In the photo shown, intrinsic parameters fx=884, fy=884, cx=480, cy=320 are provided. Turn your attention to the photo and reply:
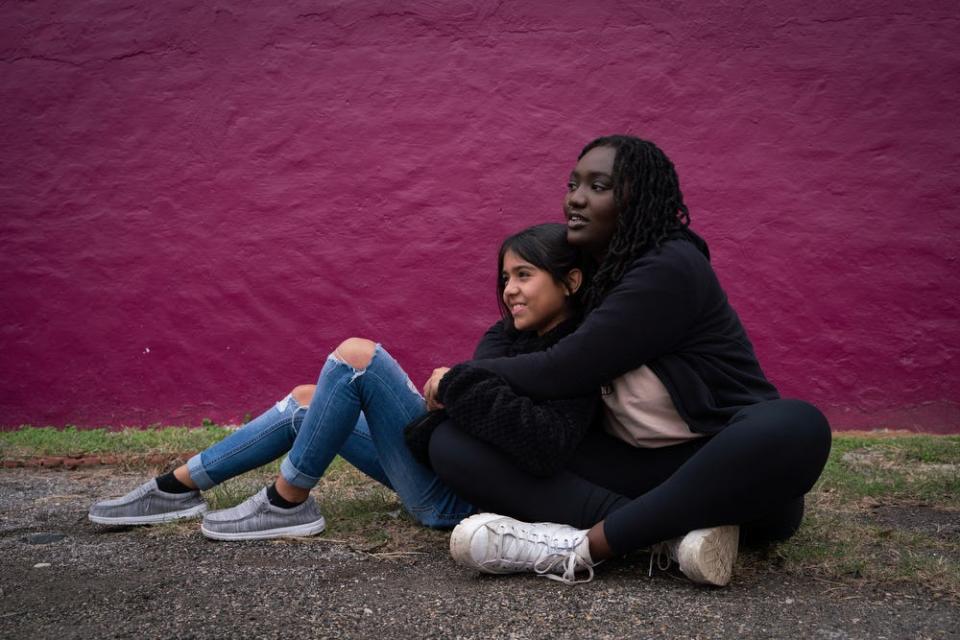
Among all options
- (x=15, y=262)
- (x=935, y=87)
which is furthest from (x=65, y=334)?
(x=935, y=87)

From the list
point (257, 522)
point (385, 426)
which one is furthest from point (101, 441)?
point (385, 426)

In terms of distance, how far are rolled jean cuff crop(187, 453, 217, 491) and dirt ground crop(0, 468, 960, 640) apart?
0.21 meters

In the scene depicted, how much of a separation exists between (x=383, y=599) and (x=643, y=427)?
0.89 meters

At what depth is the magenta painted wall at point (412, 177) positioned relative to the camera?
17.2 ft

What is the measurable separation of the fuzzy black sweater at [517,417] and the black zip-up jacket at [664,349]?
0.05 meters

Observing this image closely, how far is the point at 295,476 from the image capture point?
2.93 metres

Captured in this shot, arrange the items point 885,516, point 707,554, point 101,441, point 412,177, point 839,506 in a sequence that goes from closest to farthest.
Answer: point 707,554 < point 885,516 < point 839,506 < point 101,441 < point 412,177

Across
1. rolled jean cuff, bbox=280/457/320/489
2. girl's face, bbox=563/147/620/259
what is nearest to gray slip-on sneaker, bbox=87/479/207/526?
rolled jean cuff, bbox=280/457/320/489

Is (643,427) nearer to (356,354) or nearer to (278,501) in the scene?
(356,354)

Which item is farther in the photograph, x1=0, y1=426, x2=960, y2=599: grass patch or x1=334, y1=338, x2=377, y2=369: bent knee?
x1=334, y1=338, x2=377, y2=369: bent knee

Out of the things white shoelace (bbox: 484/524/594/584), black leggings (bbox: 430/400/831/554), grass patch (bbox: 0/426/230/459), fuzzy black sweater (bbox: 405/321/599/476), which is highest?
fuzzy black sweater (bbox: 405/321/599/476)

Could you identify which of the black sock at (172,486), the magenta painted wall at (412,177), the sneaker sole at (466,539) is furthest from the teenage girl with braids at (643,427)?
the magenta painted wall at (412,177)

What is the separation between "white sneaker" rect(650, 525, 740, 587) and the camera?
2.39 meters

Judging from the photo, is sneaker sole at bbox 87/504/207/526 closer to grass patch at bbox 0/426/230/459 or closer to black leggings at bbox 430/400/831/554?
black leggings at bbox 430/400/831/554
